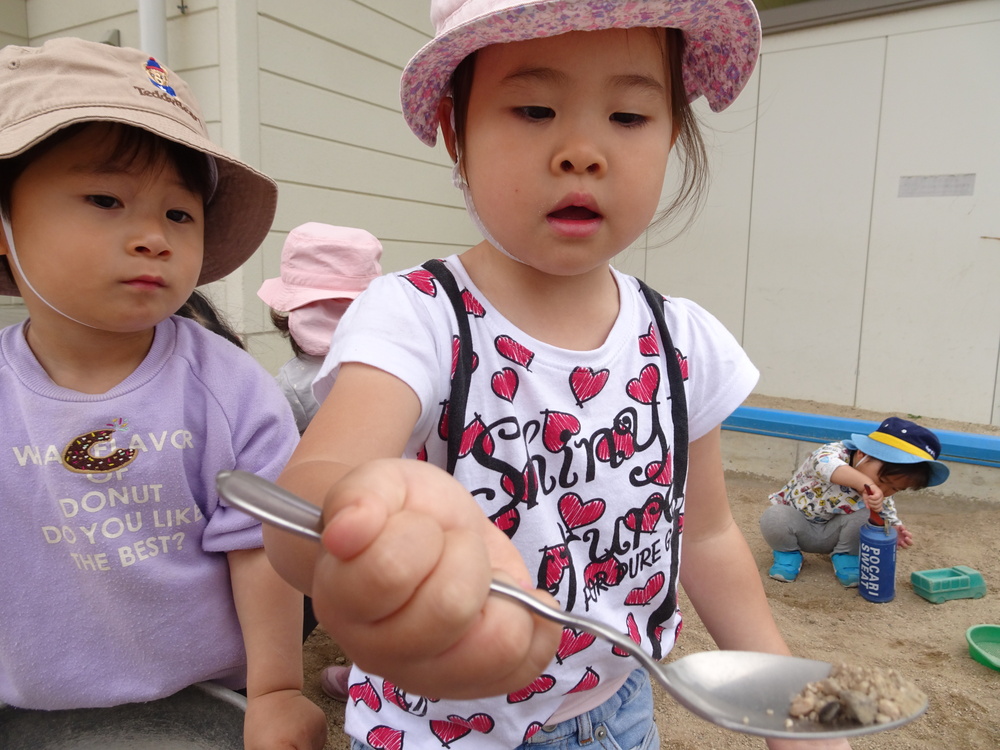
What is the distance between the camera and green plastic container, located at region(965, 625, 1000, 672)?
2289mm

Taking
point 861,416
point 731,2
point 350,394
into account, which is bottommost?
point 861,416

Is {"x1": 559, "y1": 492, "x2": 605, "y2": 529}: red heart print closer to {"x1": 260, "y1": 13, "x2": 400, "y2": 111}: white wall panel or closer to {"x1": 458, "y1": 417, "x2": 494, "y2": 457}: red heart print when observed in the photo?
{"x1": 458, "y1": 417, "x2": 494, "y2": 457}: red heart print

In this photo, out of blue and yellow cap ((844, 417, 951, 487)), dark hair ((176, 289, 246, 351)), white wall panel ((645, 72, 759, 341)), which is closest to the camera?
dark hair ((176, 289, 246, 351))

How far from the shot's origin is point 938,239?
450 cm

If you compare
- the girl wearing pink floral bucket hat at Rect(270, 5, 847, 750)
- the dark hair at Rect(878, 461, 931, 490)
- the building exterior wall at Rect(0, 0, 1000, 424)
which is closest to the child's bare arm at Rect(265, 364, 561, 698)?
the girl wearing pink floral bucket hat at Rect(270, 5, 847, 750)

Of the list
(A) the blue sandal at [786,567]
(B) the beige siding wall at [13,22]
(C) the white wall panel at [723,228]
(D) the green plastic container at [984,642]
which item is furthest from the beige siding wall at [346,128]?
(D) the green plastic container at [984,642]

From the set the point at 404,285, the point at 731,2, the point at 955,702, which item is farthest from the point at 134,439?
the point at 955,702

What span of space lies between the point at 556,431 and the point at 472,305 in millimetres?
199

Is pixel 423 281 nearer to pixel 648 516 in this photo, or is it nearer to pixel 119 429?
pixel 648 516

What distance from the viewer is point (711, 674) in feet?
2.31

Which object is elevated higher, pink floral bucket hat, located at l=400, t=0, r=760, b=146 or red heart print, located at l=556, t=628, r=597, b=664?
pink floral bucket hat, located at l=400, t=0, r=760, b=146

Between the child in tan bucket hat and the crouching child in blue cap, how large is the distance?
254 centimetres

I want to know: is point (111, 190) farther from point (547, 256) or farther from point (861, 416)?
point (861, 416)

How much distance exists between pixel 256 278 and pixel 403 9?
220 centimetres
